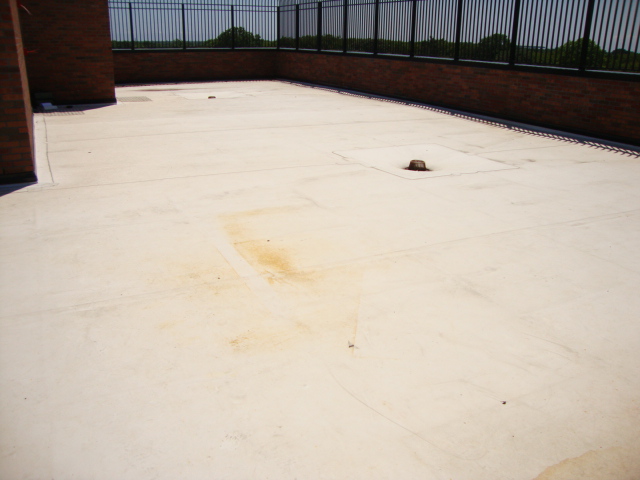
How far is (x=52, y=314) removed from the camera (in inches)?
Answer: 152

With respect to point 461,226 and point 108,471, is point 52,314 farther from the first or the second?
point 461,226

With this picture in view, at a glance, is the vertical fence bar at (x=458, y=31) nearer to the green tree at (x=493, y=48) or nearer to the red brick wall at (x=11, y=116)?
the green tree at (x=493, y=48)

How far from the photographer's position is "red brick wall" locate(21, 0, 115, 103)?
13031 millimetres

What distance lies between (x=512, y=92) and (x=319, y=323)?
10.3 metres

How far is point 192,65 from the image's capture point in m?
21.3

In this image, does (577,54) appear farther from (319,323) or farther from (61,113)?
(61,113)

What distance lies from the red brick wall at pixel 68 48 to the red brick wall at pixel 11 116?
665cm

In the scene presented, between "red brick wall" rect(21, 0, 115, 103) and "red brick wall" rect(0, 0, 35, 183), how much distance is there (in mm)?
6648

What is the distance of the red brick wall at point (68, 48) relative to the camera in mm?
13031

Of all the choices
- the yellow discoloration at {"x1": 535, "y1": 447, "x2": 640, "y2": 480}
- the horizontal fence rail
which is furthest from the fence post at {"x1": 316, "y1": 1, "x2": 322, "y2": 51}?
the yellow discoloration at {"x1": 535, "y1": 447, "x2": 640, "y2": 480}

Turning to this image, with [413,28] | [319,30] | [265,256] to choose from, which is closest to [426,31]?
[413,28]

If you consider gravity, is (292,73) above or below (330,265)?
above

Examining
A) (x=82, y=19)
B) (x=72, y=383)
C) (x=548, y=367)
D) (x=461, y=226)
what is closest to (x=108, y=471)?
(x=72, y=383)

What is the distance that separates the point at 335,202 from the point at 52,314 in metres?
3.31
